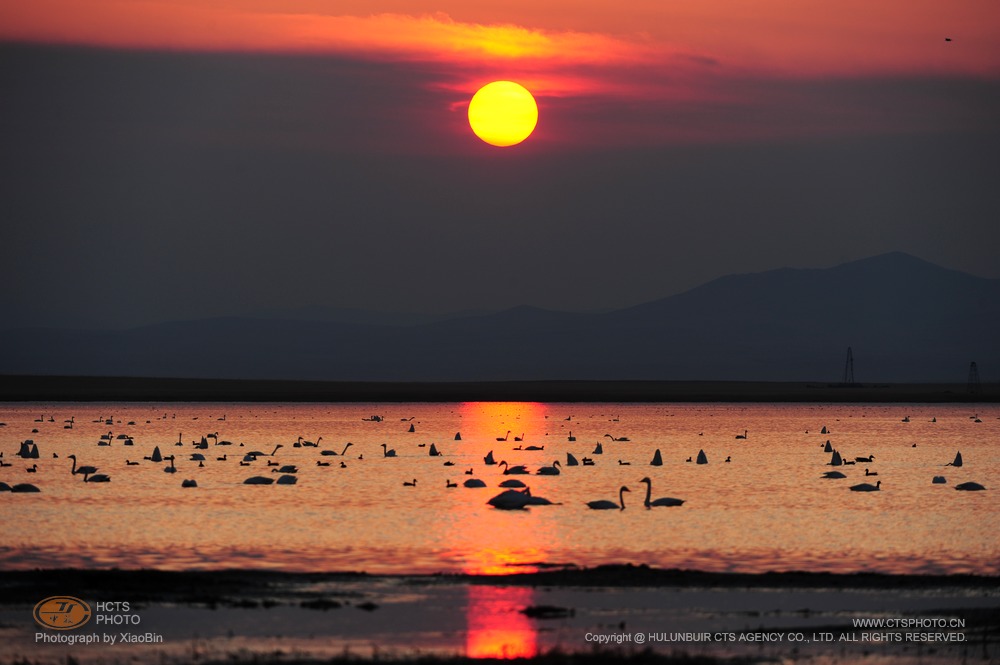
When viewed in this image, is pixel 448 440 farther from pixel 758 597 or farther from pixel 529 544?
pixel 758 597

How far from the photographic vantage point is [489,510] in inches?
2048

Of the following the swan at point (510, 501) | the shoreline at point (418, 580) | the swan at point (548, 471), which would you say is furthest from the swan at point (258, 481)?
the shoreline at point (418, 580)

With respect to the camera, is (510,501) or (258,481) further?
(258,481)

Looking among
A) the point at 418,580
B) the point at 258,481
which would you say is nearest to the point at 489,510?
the point at 258,481

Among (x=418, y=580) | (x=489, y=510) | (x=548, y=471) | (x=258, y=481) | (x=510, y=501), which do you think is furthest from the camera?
(x=548, y=471)

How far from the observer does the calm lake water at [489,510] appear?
39.0 meters

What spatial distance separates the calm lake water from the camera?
3900 cm

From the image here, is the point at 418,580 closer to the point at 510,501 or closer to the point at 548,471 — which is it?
the point at 510,501

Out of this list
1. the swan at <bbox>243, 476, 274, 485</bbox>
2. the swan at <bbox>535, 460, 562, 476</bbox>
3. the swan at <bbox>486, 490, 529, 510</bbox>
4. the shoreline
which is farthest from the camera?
the swan at <bbox>535, 460, 562, 476</bbox>

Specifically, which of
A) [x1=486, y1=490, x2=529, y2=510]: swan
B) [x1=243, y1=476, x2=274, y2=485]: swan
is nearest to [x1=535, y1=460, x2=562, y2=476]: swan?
[x1=243, y1=476, x2=274, y2=485]: swan

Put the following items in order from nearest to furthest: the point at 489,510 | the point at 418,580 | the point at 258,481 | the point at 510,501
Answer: the point at 418,580, the point at 489,510, the point at 510,501, the point at 258,481

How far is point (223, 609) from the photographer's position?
96.5 feet

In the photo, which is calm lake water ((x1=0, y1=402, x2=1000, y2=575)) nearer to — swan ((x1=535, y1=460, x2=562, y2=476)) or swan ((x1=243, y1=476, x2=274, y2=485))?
swan ((x1=535, y1=460, x2=562, y2=476))

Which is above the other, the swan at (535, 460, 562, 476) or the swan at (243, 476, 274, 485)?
the swan at (535, 460, 562, 476)
